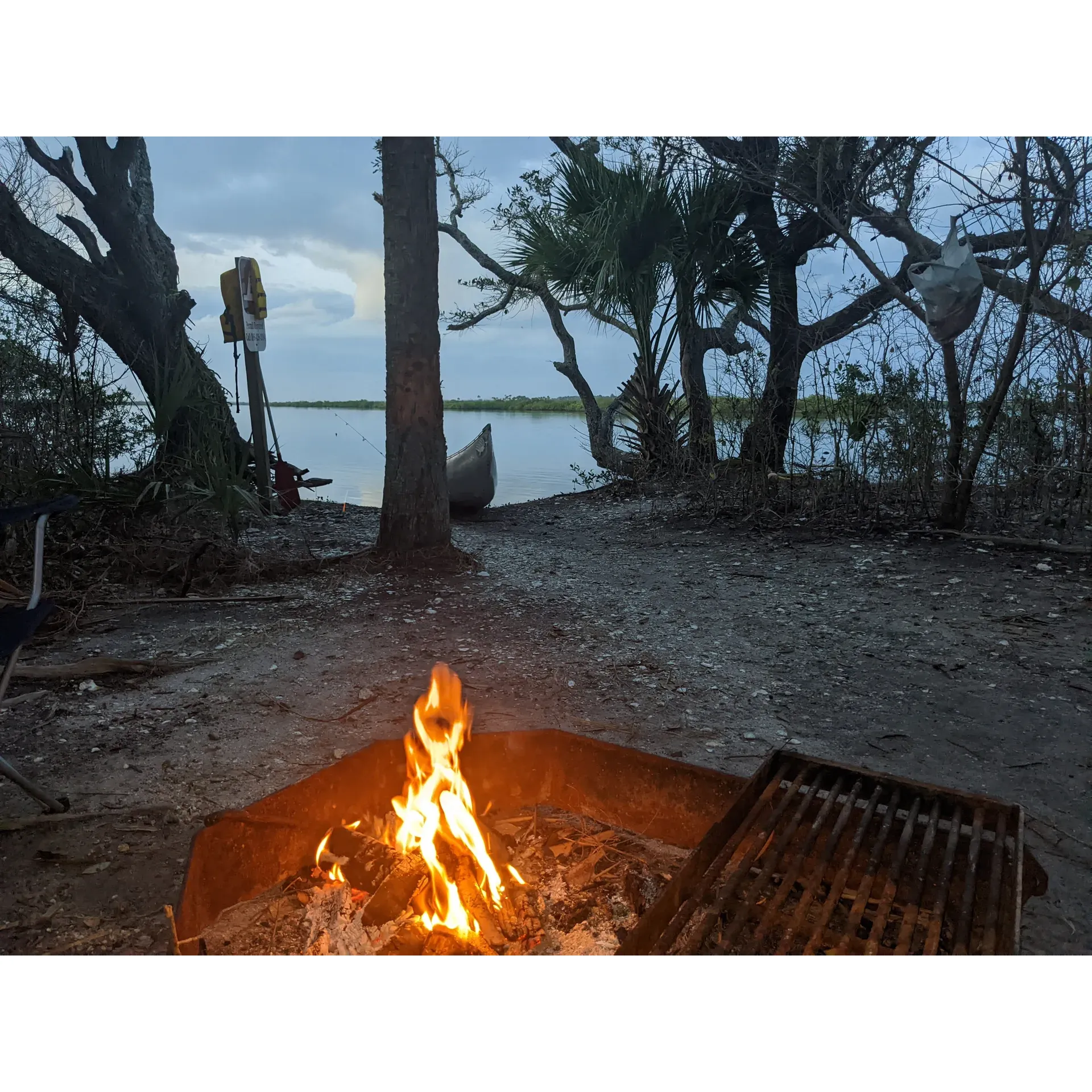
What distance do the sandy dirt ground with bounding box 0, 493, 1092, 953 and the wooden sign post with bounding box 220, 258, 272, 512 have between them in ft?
6.88

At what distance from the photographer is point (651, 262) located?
24.5 feet

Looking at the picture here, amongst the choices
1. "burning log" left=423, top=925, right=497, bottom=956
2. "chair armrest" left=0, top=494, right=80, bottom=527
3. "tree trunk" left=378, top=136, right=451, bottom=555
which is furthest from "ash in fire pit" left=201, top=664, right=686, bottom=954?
"tree trunk" left=378, top=136, right=451, bottom=555

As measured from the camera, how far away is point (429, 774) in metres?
2.27

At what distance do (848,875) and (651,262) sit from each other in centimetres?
666

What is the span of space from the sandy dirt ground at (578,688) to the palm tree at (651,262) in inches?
112

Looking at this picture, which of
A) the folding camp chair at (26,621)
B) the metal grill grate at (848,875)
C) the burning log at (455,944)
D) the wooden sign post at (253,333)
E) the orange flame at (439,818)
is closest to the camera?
the metal grill grate at (848,875)

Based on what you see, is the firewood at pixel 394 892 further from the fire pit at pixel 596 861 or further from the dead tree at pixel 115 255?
the dead tree at pixel 115 255

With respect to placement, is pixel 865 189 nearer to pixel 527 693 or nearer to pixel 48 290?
pixel 527 693

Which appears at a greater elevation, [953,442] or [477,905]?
[953,442]

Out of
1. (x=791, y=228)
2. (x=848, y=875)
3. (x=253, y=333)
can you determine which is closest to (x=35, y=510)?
(x=848, y=875)

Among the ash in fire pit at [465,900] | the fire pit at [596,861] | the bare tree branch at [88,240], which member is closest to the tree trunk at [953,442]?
the fire pit at [596,861]

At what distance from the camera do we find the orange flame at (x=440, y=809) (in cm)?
184

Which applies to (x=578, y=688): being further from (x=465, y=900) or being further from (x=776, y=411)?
(x=776, y=411)
